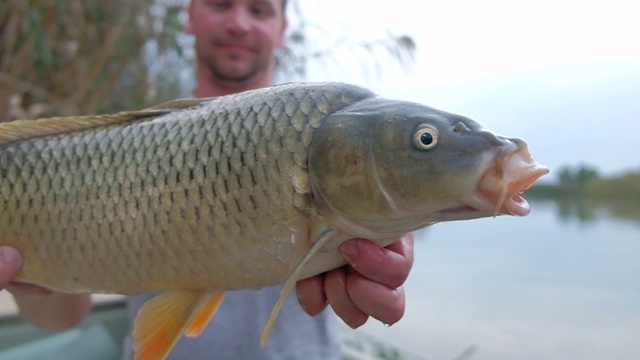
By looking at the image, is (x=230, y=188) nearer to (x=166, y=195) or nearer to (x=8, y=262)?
(x=166, y=195)

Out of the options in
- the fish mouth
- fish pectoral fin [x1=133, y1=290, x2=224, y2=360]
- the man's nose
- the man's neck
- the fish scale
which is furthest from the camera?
the man's neck

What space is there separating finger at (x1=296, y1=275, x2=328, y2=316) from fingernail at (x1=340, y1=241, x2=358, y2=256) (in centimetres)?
17

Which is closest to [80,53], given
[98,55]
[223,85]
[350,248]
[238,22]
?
[98,55]

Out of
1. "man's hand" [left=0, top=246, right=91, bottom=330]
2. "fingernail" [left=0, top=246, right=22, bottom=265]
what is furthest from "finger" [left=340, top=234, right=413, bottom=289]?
"man's hand" [left=0, top=246, right=91, bottom=330]

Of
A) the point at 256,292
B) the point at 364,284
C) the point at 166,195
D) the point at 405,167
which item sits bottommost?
the point at 256,292

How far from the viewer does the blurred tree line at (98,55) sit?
11.2 feet

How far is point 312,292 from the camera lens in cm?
120

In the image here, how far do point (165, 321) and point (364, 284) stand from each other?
38 centimetres

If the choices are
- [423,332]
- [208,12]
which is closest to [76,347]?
[208,12]

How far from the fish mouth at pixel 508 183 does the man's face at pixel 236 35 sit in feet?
5.06

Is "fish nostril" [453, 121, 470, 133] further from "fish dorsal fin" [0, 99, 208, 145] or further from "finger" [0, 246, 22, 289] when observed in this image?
"finger" [0, 246, 22, 289]

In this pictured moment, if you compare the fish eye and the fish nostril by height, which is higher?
the fish nostril

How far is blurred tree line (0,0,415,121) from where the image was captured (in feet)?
11.2

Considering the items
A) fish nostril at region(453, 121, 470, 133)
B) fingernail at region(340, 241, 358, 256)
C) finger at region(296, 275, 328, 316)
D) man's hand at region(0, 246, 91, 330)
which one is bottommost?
man's hand at region(0, 246, 91, 330)
